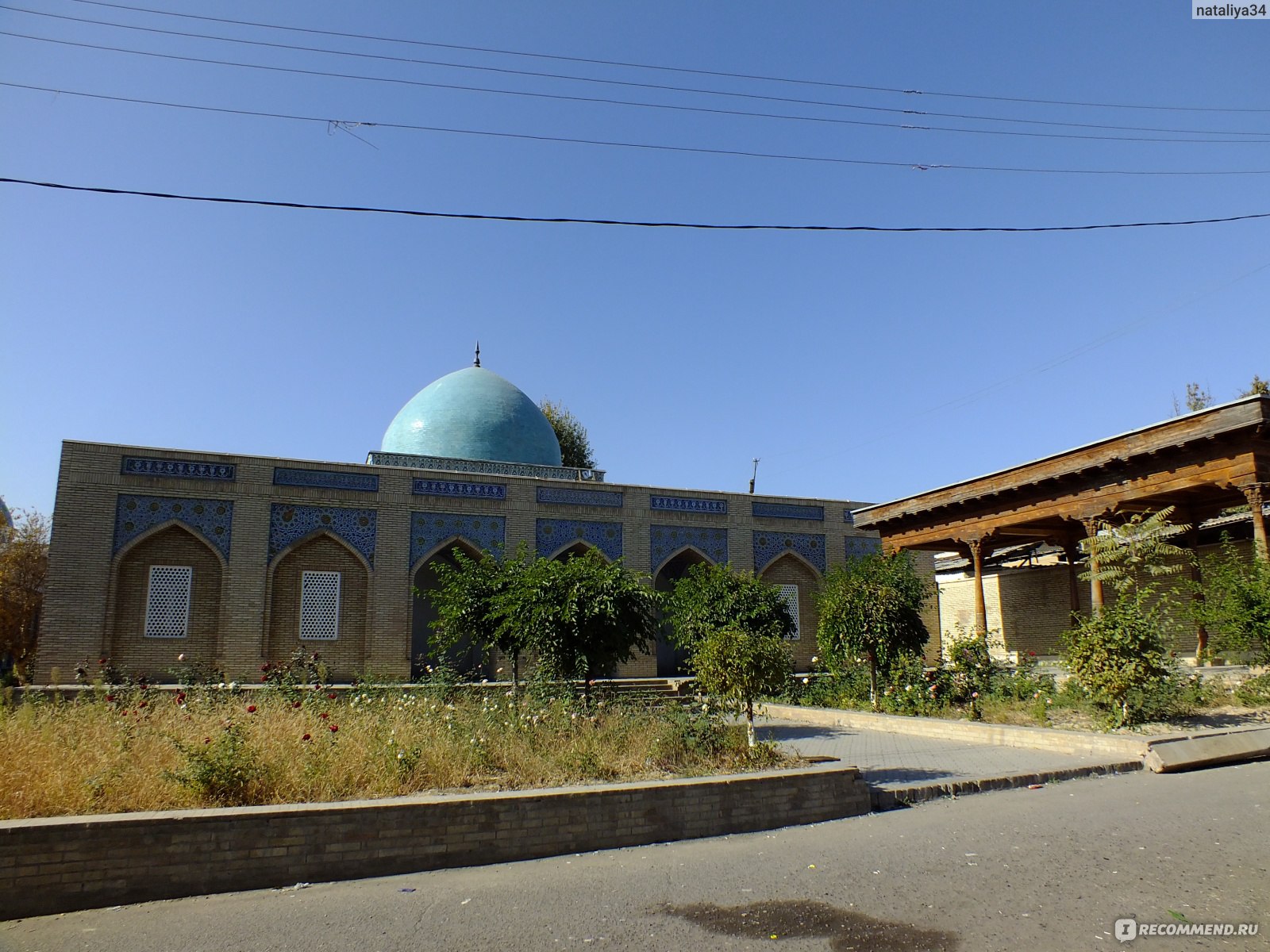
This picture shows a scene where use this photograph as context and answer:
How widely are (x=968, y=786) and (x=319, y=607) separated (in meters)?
14.6

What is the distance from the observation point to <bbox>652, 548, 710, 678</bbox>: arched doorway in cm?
2217

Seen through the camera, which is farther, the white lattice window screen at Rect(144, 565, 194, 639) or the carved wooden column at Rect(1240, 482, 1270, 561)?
the white lattice window screen at Rect(144, 565, 194, 639)

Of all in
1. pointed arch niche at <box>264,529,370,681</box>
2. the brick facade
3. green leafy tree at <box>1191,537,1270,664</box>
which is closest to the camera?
green leafy tree at <box>1191,537,1270,664</box>

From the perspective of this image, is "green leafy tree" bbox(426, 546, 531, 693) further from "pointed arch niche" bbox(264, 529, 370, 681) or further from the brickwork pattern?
the brickwork pattern

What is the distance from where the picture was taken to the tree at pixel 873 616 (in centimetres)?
1337

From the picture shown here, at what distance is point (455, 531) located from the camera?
19891mm

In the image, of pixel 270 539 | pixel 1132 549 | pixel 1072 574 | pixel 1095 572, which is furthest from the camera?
pixel 1072 574

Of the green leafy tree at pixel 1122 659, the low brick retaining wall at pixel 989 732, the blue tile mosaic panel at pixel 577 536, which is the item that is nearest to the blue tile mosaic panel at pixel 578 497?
the blue tile mosaic panel at pixel 577 536

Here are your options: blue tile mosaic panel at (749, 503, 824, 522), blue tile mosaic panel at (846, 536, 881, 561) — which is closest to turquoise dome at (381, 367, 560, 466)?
blue tile mosaic panel at (749, 503, 824, 522)

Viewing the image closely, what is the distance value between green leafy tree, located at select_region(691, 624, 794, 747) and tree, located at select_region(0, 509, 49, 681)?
80.2 ft

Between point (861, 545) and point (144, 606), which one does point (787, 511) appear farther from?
point (144, 606)

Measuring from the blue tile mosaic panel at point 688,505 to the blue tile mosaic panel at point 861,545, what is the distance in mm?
3991

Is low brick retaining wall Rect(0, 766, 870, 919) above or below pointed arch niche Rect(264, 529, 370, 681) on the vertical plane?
below

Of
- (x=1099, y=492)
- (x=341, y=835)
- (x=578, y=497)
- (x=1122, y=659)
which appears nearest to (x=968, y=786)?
(x=1122, y=659)
